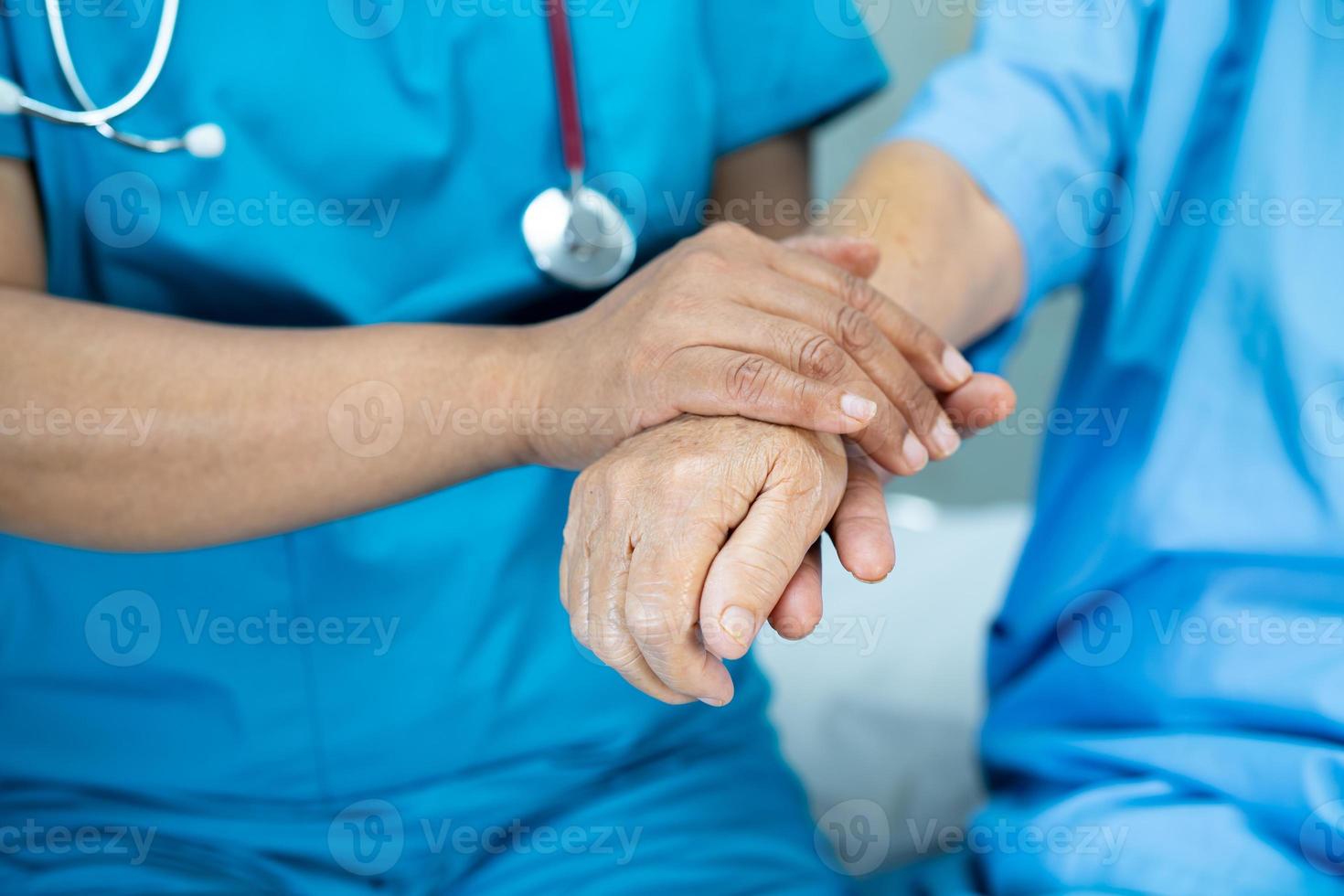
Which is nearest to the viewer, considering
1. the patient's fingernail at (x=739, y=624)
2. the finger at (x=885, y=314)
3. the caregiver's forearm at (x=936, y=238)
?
the patient's fingernail at (x=739, y=624)

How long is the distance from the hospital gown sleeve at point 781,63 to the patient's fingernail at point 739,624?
52 centimetres

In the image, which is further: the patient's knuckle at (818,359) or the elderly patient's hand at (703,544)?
the patient's knuckle at (818,359)

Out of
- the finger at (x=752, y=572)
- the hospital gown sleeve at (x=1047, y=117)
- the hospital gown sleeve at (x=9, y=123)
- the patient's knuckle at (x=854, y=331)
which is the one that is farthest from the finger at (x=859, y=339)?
the hospital gown sleeve at (x=9, y=123)

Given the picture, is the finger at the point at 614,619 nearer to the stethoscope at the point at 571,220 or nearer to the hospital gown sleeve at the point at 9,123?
the stethoscope at the point at 571,220

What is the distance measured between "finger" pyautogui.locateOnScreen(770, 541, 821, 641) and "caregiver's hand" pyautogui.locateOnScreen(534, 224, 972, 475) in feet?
0.29

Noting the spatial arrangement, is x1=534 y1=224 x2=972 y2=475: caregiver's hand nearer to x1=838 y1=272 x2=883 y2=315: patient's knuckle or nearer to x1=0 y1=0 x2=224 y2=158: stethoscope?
x1=838 y1=272 x2=883 y2=315: patient's knuckle

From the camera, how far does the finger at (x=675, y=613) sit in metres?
0.56

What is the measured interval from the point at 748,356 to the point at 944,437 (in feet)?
0.51

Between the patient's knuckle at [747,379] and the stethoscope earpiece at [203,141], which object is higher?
the stethoscope earpiece at [203,141]

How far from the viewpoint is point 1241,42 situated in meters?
0.86

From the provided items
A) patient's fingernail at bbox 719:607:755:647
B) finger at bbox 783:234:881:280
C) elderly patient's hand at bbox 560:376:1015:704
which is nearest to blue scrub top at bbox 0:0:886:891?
finger at bbox 783:234:881:280

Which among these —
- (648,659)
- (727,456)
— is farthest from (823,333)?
(648,659)

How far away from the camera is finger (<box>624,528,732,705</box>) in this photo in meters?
0.56

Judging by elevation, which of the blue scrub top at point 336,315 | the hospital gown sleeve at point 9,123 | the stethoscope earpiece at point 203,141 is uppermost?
the hospital gown sleeve at point 9,123
